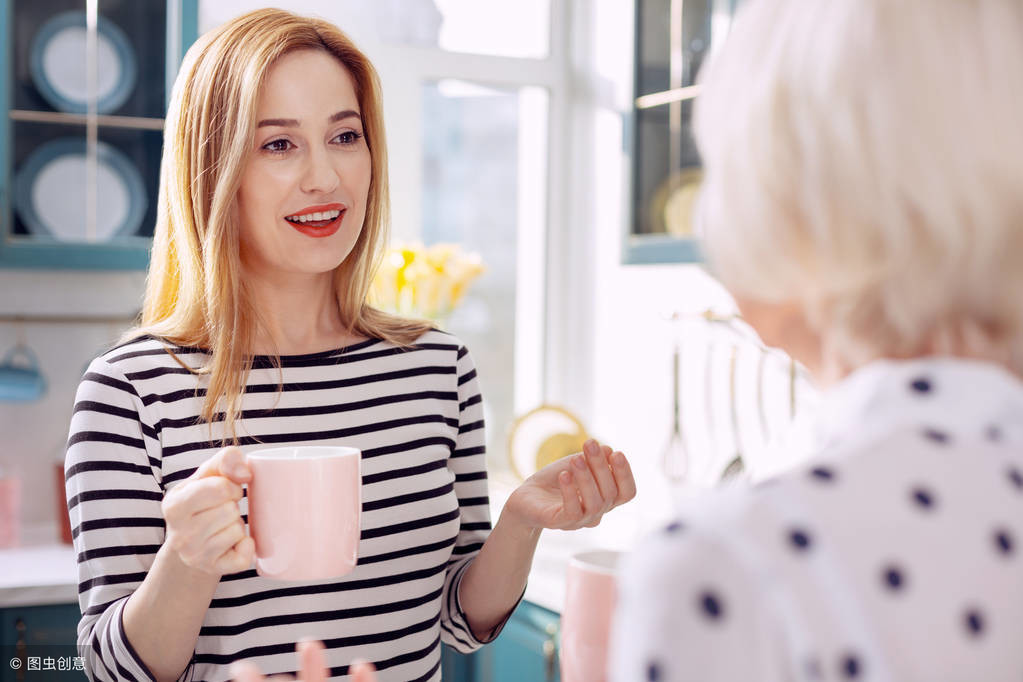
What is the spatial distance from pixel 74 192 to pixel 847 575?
2310 millimetres

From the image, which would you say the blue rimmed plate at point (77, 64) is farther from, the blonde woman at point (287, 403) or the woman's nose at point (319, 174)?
the woman's nose at point (319, 174)

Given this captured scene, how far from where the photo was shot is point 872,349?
18.6 inches

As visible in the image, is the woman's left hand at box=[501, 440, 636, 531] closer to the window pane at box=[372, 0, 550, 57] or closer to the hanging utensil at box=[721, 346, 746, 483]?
the hanging utensil at box=[721, 346, 746, 483]

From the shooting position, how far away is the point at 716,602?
40 centimetres

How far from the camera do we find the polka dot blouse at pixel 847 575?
40 centimetres

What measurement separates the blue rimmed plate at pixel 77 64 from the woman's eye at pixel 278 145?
1414 mm

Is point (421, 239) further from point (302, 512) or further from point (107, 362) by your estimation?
point (302, 512)

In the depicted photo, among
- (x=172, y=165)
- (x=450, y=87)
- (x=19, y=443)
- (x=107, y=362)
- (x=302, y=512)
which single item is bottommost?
(x=19, y=443)

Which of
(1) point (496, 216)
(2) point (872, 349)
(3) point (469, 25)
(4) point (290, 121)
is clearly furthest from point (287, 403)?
(3) point (469, 25)

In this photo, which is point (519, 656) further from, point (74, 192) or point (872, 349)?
point (872, 349)

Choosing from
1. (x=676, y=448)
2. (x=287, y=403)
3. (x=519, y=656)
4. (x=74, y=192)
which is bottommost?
(x=519, y=656)

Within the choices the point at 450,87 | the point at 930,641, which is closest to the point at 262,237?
the point at 930,641

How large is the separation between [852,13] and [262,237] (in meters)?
0.87

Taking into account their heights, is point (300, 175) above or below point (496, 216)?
below
